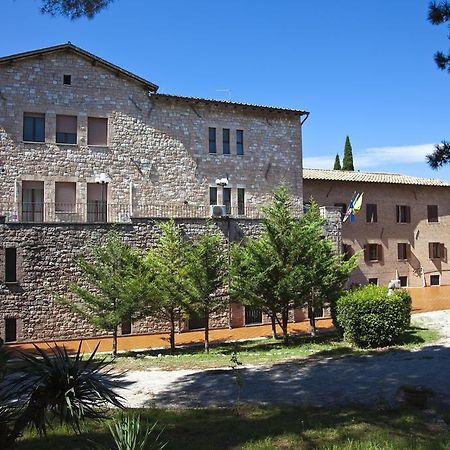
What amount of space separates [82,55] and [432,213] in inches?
1065

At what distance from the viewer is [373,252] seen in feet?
109

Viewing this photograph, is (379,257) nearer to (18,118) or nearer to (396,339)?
(396,339)

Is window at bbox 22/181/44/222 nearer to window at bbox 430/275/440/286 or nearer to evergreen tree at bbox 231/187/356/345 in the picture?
evergreen tree at bbox 231/187/356/345

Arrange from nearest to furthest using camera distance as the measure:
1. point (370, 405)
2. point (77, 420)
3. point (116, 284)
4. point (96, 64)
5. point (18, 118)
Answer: point (77, 420) → point (370, 405) → point (116, 284) → point (18, 118) → point (96, 64)

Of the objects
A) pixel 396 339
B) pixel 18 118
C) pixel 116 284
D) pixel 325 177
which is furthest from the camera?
pixel 325 177

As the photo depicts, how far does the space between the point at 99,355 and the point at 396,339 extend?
36.0 feet

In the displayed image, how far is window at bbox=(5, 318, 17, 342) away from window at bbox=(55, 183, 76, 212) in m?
5.96

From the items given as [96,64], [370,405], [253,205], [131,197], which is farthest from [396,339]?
[96,64]

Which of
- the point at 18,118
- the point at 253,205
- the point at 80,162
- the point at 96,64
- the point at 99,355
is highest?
the point at 96,64

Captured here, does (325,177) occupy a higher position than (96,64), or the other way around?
(96,64)

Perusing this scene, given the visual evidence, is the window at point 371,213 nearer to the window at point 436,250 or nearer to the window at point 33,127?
the window at point 436,250

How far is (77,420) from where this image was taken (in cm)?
409

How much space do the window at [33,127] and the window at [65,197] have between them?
2461mm

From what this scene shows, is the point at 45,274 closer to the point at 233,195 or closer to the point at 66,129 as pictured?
the point at 66,129
